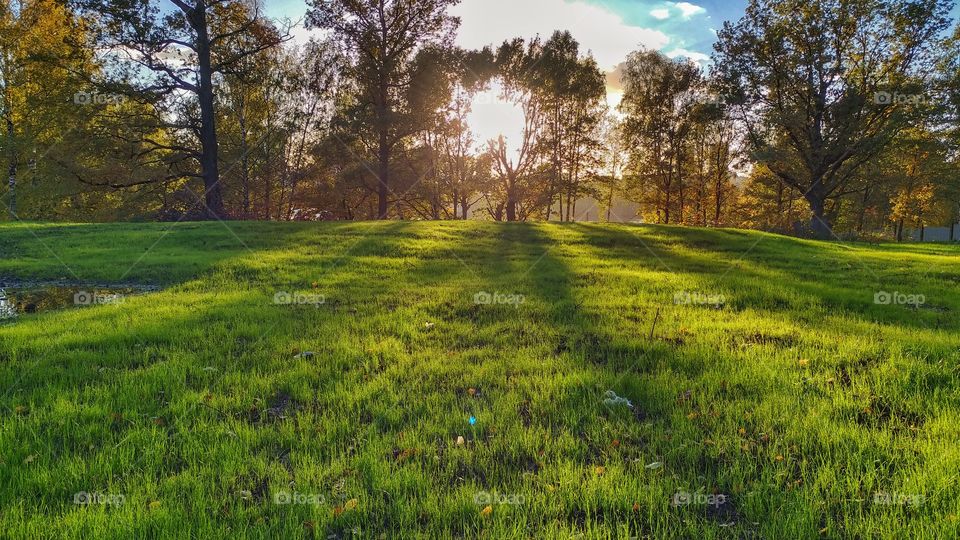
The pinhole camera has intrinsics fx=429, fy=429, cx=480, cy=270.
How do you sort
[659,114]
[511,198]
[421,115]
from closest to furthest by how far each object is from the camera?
[421,115] → [511,198] → [659,114]

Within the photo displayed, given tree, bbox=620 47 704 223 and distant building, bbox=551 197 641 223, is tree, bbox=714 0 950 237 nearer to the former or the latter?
tree, bbox=620 47 704 223

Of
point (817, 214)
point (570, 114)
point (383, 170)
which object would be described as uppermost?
point (570, 114)

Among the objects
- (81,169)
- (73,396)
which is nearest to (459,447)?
(73,396)

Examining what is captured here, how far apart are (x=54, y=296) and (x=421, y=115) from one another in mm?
28387

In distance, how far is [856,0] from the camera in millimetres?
32906

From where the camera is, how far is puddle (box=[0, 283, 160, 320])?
8.28 metres

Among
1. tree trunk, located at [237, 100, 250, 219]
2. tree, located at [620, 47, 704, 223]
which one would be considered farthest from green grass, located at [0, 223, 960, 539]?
tree, located at [620, 47, 704, 223]

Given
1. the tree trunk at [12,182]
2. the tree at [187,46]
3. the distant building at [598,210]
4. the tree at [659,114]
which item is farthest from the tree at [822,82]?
the tree trunk at [12,182]

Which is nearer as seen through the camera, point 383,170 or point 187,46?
point 187,46

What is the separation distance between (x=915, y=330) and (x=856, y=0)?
40368 millimetres

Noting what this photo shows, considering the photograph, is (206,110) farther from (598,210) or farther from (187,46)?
(598,210)

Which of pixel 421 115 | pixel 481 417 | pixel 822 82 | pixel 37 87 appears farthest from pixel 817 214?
pixel 37 87

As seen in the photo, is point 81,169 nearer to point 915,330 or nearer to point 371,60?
point 371,60

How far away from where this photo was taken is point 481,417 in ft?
13.8
